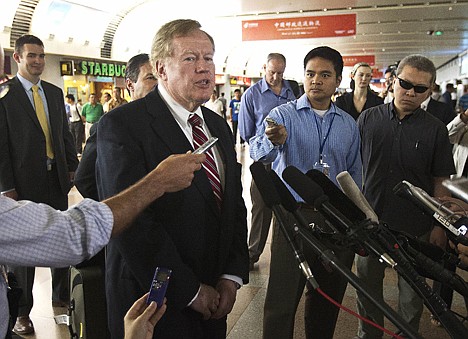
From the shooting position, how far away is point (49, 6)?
40.8ft

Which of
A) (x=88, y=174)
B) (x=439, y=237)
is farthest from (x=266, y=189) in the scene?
(x=439, y=237)

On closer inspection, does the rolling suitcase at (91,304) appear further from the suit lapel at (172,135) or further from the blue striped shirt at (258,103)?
the blue striped shirt at (258,103)

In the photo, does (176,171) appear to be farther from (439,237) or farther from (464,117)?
(464,117)

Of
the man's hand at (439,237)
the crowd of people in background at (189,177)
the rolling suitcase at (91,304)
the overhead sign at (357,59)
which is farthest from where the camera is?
the overhead sign at (357,59)

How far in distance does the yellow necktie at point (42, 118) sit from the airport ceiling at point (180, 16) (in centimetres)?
948

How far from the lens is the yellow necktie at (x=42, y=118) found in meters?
3.41

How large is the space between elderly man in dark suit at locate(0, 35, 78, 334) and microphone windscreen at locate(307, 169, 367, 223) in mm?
2525

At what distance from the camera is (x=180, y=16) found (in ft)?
55.2

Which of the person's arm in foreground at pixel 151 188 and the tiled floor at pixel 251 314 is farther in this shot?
the tiled floor at pixel 251 314

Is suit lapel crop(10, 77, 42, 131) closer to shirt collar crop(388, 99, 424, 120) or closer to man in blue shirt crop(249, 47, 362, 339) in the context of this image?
man in blue shirt crop(249, 47, 362, 339)

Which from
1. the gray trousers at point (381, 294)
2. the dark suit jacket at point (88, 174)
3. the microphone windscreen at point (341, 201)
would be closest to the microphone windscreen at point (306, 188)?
the microphone windscreen at point (341, 201)

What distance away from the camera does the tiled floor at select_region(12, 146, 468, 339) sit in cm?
318

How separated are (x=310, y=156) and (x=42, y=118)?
216 cm

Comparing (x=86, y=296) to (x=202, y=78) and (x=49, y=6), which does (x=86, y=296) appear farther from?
(x=49, y=6)
